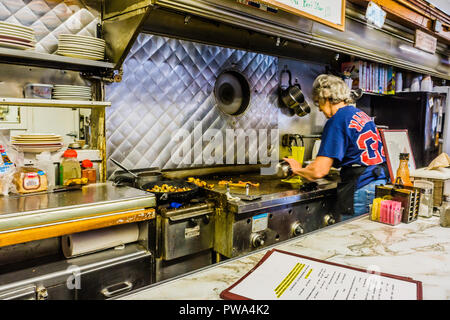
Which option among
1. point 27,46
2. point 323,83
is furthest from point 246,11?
point 27,46

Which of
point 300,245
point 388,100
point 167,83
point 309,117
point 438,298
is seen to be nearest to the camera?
point 438,298

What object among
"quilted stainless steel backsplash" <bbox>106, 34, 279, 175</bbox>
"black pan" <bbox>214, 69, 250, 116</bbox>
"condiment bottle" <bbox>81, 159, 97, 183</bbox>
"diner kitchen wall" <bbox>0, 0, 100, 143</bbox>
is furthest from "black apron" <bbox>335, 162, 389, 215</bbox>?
"diner kitchen wall" <bbox>0, 0, 100, 143</bbox>

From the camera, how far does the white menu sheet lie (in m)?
0.91

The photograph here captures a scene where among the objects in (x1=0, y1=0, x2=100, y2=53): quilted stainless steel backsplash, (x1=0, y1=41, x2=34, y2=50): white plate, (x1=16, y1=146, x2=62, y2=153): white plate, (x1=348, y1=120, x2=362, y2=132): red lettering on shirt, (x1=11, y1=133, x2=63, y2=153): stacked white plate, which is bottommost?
(x1=16, y1=146, x2=62, y2=153): white plate

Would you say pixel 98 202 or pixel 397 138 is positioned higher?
pixel 397 138

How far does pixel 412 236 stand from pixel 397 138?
140 cm

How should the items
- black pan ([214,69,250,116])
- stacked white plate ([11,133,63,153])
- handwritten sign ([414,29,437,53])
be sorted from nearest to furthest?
stacked white plate ([11,133,63,153]) → black pan ([214,69,250,116]) → handwritten sign ([414,29,437,53])

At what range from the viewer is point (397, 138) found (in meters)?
2.68

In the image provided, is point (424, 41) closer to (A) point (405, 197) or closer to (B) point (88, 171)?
(A) point (405, 197)

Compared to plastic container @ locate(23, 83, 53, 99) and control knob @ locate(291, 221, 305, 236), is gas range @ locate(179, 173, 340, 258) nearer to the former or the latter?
control knob @ locate(291, 221, 305, 236)

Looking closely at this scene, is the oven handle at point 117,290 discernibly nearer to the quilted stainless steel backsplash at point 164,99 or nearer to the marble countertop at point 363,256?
the marble countertop at point 363,256

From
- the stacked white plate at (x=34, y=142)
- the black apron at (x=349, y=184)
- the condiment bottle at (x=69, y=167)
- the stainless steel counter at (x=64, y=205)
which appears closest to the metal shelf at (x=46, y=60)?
the stacked white plate at (x=34, y=142)

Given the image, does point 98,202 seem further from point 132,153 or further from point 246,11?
point 246,11

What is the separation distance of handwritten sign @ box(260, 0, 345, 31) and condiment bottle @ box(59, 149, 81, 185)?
58.9 inches
